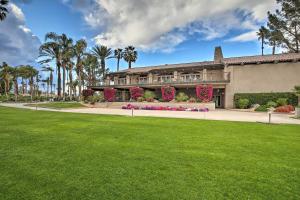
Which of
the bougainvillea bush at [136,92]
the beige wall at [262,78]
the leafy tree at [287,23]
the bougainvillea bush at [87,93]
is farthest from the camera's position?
the bougainvillea bush at [87,93]

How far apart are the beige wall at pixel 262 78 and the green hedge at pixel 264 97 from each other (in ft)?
2.78

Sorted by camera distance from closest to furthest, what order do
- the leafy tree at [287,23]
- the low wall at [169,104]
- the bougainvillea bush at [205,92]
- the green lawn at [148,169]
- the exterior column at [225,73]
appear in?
the green lawn at [148,169] → the low wall at [169,104] → the bougainvillea bush at [205,92] → the exterior column at [225,73] → the leafy tree at [287,23]

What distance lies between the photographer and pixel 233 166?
4668 millimetres

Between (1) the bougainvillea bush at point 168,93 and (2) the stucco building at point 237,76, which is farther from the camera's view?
(1) the bougainvillea bush at point 168,93

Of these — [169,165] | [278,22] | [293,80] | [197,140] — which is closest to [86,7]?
[197,140]

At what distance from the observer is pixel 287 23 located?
35.0 metres

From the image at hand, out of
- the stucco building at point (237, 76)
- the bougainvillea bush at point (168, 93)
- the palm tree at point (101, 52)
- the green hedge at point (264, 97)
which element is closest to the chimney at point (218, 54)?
the stucco building at point (237, 76)

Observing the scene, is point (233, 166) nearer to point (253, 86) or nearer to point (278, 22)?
point (253, 86)

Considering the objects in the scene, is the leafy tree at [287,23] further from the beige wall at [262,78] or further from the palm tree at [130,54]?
the palm tree at [130,54]

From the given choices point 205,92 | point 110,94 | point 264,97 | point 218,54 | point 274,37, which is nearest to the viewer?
point 264,97

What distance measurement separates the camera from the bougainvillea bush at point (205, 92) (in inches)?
1139

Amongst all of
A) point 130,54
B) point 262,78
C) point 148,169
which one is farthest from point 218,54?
point 148,169

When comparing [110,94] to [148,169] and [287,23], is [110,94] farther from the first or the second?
[287,23]

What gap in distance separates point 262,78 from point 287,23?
15070 mm
